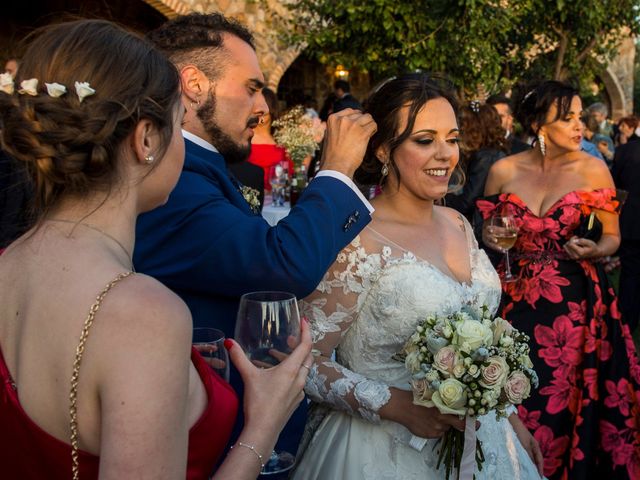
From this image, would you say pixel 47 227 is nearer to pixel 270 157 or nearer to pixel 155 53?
pixel 155 53

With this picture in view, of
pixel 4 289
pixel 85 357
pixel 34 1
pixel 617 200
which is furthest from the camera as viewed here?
A: pixel 34 1

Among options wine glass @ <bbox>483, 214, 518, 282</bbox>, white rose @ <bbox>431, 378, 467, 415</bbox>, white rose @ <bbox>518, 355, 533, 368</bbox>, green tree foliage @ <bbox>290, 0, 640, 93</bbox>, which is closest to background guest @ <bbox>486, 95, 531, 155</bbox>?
green tree foliage @ <bbox>290, 0, 640, 93</bbox>

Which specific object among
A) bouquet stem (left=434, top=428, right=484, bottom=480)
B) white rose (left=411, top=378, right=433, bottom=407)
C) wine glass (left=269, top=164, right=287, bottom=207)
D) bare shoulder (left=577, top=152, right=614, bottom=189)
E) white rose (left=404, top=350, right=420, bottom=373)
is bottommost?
wine glass (left=269, top=164, right=287, bottom=207)

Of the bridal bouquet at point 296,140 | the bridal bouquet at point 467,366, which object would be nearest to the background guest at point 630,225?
the bridal bouquet at point 296,140

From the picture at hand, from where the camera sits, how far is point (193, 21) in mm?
2178

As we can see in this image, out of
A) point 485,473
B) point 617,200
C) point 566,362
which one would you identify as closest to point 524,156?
point 617,200

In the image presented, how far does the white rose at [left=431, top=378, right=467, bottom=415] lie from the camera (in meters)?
1.88

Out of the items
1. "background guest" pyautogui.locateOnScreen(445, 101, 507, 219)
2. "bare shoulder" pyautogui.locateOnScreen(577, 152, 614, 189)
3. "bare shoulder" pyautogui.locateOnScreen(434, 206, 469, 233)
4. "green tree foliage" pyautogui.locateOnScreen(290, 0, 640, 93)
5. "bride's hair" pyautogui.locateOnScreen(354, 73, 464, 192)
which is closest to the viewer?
"bride's hair" pyautogui.locateOnScreen(354, 73, 464, 192)

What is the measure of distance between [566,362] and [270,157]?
3782 mm

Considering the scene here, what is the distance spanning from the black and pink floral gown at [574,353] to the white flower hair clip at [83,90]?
10.3 feet

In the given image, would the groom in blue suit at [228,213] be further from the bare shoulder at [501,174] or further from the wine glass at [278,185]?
the wine glass at [278,185]

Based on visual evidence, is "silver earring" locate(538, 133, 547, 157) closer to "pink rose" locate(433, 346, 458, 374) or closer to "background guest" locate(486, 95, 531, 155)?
"background guest" locate(486, 95, 531, 155)

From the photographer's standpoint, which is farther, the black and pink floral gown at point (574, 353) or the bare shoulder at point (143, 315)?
the black and pink floral gown at point (574, 353)

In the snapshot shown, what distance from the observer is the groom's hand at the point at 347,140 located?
1.88 m
